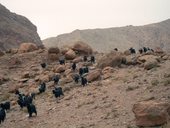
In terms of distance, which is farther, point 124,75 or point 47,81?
point 47,81

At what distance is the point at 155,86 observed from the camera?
23.7 meters

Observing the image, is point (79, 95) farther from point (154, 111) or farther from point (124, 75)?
point (154, 111)

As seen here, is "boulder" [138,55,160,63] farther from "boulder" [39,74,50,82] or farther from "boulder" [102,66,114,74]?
"boulder" [39,74,50,82]

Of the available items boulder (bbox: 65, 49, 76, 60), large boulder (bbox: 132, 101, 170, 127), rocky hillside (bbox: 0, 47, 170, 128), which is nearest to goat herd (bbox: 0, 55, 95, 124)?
rocky hillside (bbox: 0, 47, 170, 128)

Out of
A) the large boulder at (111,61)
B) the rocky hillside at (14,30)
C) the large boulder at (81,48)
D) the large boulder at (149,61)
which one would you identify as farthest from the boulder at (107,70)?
the rocky hillside at (14,30)

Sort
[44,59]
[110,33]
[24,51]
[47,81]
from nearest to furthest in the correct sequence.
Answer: [47,81] → [44,59] → [24,51] → [110,33]

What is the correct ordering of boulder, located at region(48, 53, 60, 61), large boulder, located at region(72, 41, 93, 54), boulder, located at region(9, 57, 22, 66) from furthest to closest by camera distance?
large boulder, located at region(72, 41, 93, 54) < boulder, located at region(48, 53, 60, 61) < boulder, located at region(9, 57, 22, 66)

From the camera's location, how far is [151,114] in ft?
53.7

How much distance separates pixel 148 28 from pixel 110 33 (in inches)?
635

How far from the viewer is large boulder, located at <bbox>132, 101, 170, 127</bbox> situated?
16266 millimetres

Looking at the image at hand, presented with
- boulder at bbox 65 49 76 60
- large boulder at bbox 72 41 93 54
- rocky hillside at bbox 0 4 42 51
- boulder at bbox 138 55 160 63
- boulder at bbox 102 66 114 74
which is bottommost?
boulder at bbox 102 66 114 74

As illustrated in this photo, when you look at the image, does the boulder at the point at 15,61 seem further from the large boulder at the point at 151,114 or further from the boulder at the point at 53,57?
the large boulder at the point at 151,114

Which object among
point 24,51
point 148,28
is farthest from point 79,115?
point 148,28

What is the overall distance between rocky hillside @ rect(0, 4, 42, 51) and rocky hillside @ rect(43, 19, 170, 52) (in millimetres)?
33518
